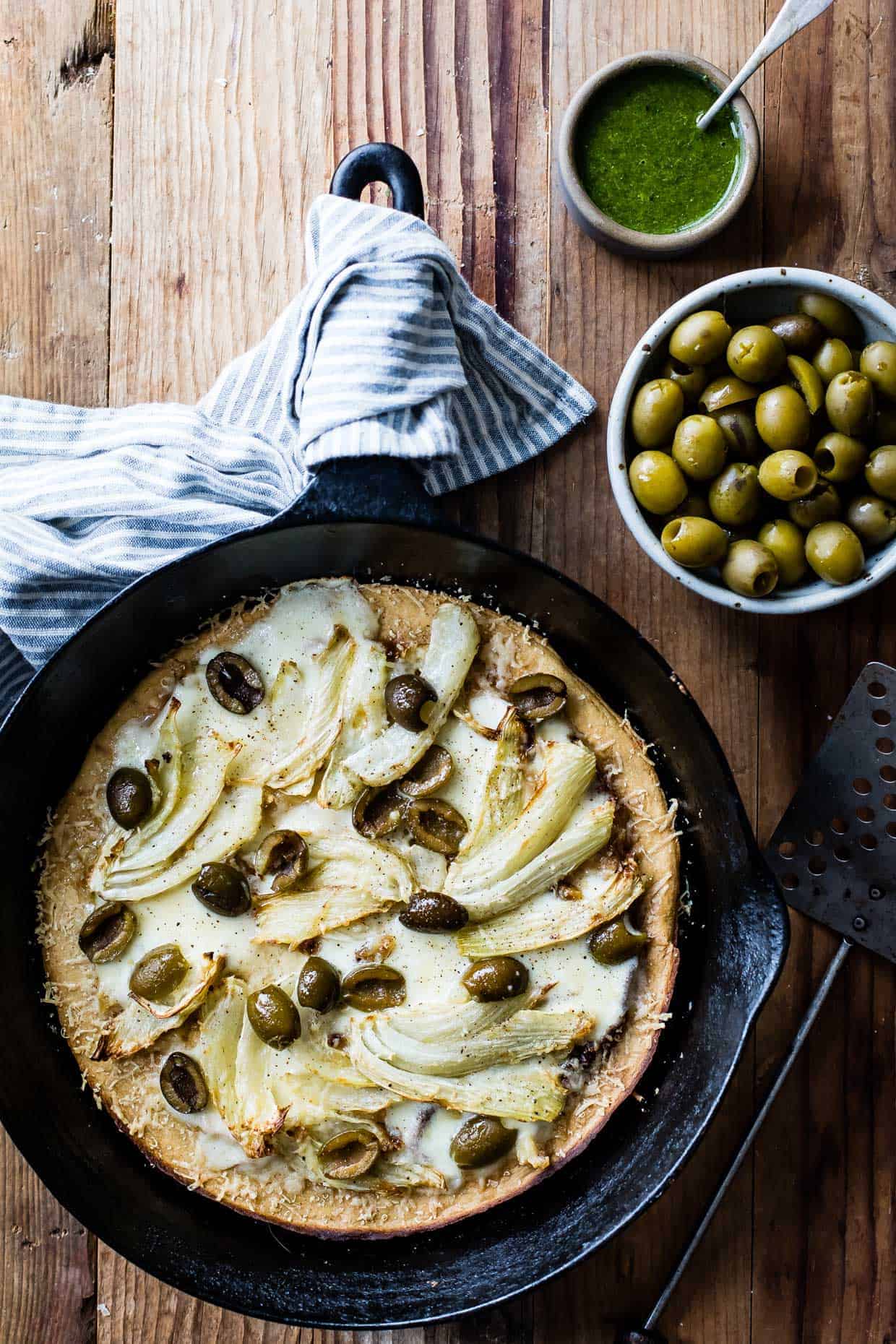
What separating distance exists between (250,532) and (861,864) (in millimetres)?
1645

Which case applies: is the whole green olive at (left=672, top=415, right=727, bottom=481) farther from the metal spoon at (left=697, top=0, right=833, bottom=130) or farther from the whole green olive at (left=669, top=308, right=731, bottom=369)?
the metal spoon at (left=697, top=0, right=833, bottom=130)

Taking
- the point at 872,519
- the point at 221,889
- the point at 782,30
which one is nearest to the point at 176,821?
the point at 221,889

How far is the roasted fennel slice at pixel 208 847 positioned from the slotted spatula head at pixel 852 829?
1261 mm

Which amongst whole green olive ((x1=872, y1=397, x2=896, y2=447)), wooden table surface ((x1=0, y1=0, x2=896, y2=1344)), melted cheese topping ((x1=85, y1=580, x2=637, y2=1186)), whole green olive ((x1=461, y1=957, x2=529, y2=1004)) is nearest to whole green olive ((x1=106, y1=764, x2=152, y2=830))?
melted cheese topping ((x1=85, y1=580, x2=637, y2=1186))

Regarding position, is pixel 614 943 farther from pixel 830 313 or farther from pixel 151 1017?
pixel 830 313

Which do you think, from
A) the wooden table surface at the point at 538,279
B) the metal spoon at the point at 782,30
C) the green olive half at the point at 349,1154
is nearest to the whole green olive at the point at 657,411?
the wooden table surface at the point at 538,279

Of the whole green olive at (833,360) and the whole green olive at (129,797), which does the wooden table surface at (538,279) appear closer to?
the whole green olive at (833,360)

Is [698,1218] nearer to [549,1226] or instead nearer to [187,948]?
[549,1226]

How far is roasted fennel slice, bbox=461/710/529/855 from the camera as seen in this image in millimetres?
2539

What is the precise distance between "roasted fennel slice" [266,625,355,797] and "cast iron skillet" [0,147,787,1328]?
25cm

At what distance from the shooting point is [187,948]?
256cm

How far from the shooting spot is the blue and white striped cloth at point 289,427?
243 cm

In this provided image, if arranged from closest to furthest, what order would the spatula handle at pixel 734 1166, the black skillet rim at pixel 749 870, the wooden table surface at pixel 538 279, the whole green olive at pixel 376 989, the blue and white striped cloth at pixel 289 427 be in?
the black skillet rim at pixel 749 870
the blue and white striped cloth at pixel 289 427
the whole green olive at pixel 376 989
the spatula handle at pixel 734 1166
the wooden table surface at pixel 538 279

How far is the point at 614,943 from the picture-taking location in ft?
8.30
